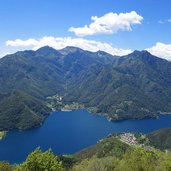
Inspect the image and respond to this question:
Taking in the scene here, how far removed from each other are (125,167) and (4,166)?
3180 cm

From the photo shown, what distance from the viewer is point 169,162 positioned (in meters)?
54.4

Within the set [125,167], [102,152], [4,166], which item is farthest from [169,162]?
[102,152]

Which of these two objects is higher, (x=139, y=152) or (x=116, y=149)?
(x=139, y=152)

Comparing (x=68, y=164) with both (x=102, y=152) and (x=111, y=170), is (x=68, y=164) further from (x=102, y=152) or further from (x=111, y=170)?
(x=111, y=170)

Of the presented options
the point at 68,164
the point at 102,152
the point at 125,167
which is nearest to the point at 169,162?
the point at 125,167

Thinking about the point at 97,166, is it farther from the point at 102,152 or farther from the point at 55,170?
the point at 102,152

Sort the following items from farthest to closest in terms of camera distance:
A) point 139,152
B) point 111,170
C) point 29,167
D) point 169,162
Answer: point 111,170, point 139,152, point 169,162, point 29,167

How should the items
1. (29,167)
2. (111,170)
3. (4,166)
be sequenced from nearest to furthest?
1. (29,167)
2. (111,170)
3. (4,166)

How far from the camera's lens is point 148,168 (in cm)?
5497

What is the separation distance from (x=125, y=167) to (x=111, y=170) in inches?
486

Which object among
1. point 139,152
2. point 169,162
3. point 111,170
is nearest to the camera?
point 169,162

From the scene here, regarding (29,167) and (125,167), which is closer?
(29,167)

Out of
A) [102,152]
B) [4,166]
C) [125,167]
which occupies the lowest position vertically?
[102,152]

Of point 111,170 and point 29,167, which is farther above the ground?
point 29,167
